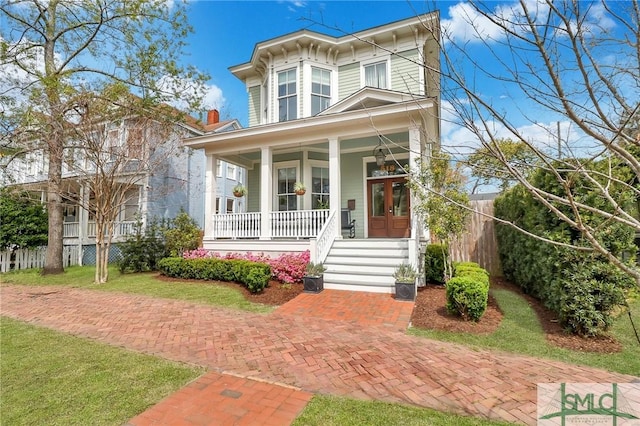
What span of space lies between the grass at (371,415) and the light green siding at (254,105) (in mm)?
13080

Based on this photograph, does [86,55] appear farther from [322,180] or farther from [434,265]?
[434,265]

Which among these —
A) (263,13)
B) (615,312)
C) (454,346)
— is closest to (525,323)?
(615,312)

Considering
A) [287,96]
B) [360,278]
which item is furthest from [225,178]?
[360,278]

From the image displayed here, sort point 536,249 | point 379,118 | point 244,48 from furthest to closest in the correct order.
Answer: point 244,48 < point 379,118 < point 536,249

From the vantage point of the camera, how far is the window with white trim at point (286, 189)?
1217cm

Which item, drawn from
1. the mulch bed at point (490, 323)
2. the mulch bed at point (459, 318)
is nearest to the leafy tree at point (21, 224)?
the mulch bed at point (459, 318)

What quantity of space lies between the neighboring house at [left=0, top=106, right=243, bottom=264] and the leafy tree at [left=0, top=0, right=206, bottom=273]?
92 centimetres

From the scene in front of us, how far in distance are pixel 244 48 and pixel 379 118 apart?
4.90 m

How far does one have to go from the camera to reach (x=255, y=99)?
14188 mm

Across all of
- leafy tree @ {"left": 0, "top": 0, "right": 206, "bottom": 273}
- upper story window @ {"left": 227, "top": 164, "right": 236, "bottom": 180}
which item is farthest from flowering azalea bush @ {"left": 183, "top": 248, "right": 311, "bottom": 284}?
upper story window @ {"left": 227, "top": 164, "right": 236, "bottom": 180}

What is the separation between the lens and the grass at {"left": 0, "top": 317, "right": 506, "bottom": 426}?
2.51 metres

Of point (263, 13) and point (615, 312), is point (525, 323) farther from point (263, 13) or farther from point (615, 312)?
point (263, 13)

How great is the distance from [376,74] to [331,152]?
5.18 metres

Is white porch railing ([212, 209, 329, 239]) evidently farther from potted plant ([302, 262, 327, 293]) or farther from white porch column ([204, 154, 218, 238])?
potted plant ([302, 262, 327, 293])
